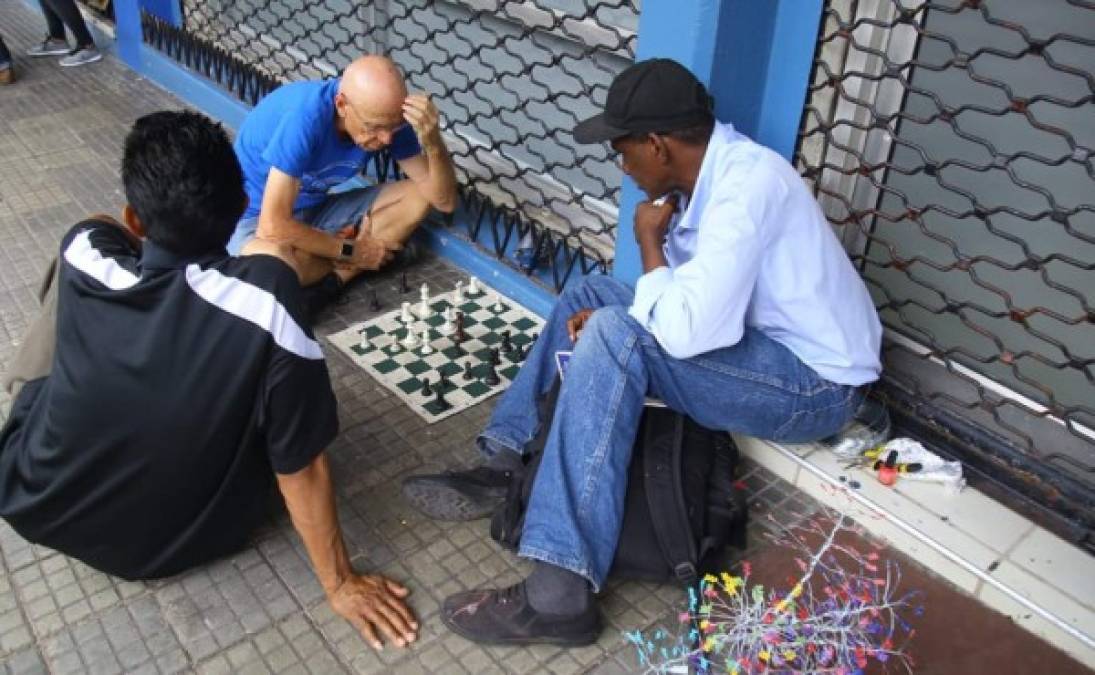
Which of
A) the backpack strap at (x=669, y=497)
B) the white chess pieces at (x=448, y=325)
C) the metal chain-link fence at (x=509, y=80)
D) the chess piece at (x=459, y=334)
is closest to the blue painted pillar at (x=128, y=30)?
the metal chain-link fence at (x=509, y=80)

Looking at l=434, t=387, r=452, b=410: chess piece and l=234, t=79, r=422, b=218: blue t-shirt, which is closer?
l=434, t=387, r=452, b=410: chess piece

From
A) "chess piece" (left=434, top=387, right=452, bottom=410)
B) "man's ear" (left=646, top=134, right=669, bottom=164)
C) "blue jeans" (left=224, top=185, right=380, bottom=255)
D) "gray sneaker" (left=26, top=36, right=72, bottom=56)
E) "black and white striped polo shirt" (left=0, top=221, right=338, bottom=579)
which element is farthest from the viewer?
"gray sneaker" (left=26, top=36, right=72, bottom=56)

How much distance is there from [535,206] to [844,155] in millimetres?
1622

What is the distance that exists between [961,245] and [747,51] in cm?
150

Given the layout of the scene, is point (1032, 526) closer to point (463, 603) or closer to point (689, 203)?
point (689, 203)

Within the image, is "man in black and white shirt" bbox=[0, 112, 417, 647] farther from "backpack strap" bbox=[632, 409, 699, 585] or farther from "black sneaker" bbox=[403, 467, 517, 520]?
"backpack strap" bbox=[632, 409, 699, 585]

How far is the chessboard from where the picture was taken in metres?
3.69

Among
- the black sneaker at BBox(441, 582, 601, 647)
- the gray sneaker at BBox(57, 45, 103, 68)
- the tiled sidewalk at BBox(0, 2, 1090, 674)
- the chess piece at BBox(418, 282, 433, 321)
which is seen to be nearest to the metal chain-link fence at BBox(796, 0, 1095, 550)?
the tiled sidewalk at BBox(0, 2, 1090, 674)

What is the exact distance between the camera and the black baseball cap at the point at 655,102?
2662mm

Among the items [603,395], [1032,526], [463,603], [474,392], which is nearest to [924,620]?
[1032,526]

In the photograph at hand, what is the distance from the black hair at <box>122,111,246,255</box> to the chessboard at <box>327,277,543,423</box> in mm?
1439

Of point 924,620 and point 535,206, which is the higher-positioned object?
point 535,206

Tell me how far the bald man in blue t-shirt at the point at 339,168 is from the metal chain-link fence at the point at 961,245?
1583 mm

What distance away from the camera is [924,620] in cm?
276
